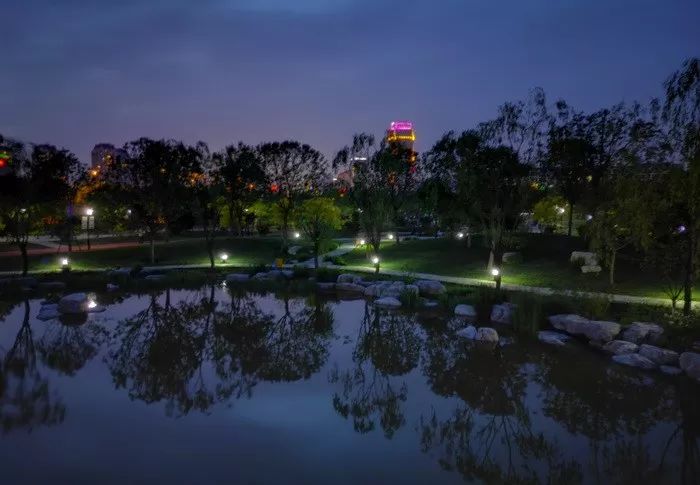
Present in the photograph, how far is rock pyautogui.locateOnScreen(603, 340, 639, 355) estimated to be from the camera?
17203 millimetres

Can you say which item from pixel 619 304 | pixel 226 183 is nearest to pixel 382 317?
pixel 619 304

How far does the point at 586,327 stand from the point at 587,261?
12.3m

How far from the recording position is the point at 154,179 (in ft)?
137

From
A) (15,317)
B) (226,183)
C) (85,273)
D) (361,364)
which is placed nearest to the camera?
(361,364)

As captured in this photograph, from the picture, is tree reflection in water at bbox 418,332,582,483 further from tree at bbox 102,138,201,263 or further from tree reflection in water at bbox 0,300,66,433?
tree at bbox 102,138,201,263

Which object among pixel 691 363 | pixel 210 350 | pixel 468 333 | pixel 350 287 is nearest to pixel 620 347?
pixel 691 363

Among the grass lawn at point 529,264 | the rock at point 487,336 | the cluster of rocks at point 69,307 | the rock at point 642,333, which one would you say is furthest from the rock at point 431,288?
the cluster of rocks at point 69,307

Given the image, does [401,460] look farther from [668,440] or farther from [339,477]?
[668,440]

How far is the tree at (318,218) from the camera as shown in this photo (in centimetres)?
3859

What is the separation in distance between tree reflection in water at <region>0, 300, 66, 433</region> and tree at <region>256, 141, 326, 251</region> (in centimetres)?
3645

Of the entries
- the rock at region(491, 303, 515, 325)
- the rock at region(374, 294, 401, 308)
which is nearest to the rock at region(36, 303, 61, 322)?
the rock at region(374, 294, 401, 308)

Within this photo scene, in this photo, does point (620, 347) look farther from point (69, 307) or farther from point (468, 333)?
point (69, 307)

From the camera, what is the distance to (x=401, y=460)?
410 inches

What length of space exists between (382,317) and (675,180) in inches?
489
